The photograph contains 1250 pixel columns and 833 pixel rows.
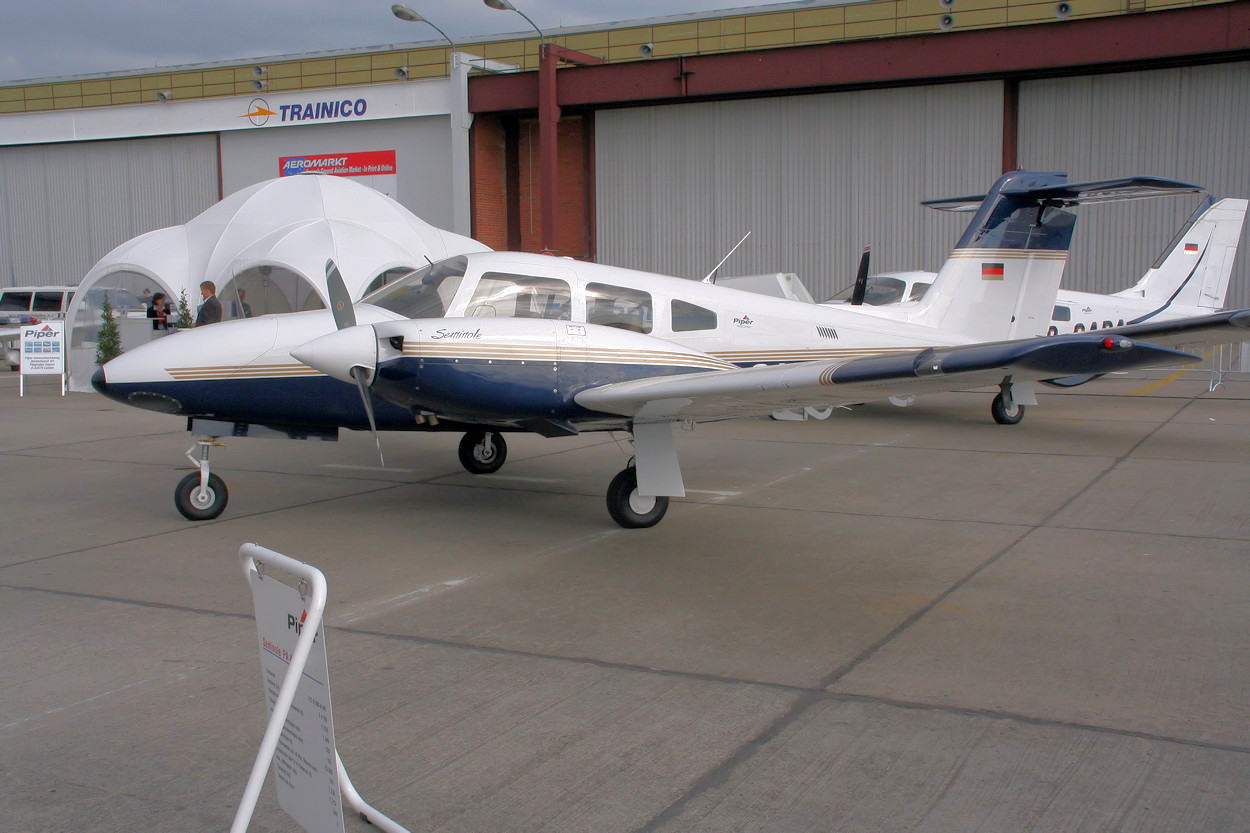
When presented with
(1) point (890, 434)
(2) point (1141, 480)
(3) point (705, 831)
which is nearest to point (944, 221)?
(1) point (890, 434)

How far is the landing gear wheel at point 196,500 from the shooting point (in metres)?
7.85

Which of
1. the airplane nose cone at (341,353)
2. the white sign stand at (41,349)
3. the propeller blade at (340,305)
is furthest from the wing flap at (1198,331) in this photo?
the white sign stand at (41,349)

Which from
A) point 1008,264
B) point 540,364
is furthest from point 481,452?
point 1008,264

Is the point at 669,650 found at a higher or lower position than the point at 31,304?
lower

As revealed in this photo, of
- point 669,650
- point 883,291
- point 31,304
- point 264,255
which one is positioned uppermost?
point 264,255

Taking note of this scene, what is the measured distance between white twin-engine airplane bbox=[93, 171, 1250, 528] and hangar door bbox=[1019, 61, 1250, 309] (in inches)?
621

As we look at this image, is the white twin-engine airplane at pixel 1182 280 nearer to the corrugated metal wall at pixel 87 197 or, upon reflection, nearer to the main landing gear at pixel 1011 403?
the main landing gear at pixel 1011 403

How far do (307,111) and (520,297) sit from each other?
24510 mm

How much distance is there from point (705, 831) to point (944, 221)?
71.8ft

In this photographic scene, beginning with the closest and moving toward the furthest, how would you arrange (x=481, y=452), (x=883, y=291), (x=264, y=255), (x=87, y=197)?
(x=481, y=452), (x=883, y=291), (x=264, y=255), (x=87, y=197)

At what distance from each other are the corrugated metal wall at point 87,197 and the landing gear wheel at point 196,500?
25336 mm

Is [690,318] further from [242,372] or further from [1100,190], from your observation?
[1100,190]

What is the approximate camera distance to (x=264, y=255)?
59.9 feet

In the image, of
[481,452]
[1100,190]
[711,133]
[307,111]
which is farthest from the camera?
[307,111]
